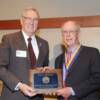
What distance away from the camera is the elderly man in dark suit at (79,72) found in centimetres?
224

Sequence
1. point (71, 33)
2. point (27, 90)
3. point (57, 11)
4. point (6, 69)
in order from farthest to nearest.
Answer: point (57, 11) → point (71, 33) → point (6, 69) → point (27, 90)

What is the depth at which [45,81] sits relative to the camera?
7.38ft

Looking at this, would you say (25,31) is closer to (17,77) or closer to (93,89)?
(17,77)

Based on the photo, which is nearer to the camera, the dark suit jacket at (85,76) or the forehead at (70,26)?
the dark suit jacket at (85,76)

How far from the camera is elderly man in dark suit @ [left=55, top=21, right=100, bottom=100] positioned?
224cm

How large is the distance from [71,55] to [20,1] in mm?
1375

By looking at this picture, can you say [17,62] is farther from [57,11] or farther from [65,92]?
[57,11]

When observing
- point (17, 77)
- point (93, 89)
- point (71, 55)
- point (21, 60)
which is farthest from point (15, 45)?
point (93, 89)

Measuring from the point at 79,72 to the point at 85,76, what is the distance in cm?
7

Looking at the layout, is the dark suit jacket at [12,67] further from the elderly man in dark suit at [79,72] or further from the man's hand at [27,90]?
the elderly man in dark suit at [79,72]

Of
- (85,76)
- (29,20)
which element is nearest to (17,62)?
(29,20)

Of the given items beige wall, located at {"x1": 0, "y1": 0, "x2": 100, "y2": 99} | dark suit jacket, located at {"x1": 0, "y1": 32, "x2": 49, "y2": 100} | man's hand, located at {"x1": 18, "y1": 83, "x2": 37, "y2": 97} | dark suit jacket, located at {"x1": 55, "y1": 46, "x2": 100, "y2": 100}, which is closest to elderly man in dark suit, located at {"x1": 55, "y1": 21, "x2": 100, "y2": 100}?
dark suit jacket, located at {"x1": 55, "y1": 46, "x2": 100, "y2": 100}

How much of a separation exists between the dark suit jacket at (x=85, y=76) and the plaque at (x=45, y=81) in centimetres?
10

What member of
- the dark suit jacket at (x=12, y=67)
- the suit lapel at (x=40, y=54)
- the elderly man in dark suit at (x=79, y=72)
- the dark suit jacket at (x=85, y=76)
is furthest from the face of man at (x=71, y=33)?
the dark suit jacket at (x=12, y=67)
